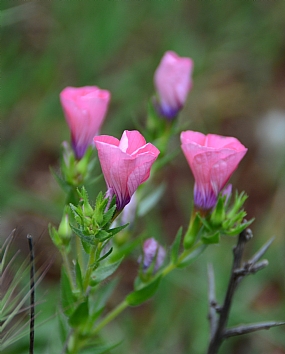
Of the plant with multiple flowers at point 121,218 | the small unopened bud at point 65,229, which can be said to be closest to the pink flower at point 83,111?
the plant with multiple flowers at point 121,218

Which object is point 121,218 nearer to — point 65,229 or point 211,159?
point 65,229

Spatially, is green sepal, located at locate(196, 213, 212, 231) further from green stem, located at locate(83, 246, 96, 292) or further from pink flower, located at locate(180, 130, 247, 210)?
green stem, located at locate(83, 246, 96, 292)

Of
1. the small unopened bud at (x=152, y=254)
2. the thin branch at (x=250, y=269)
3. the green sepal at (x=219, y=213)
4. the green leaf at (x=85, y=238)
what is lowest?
the small unopened bud at (x=152, y=254)

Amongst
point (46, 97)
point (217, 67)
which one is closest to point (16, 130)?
point (46, 97)

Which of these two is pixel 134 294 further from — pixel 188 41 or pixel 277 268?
pixel 188 41

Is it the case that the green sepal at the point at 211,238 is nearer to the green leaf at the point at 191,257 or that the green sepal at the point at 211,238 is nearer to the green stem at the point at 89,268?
the green leaf at the point at 191,257

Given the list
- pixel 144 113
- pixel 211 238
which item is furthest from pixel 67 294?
pixel 144 113
